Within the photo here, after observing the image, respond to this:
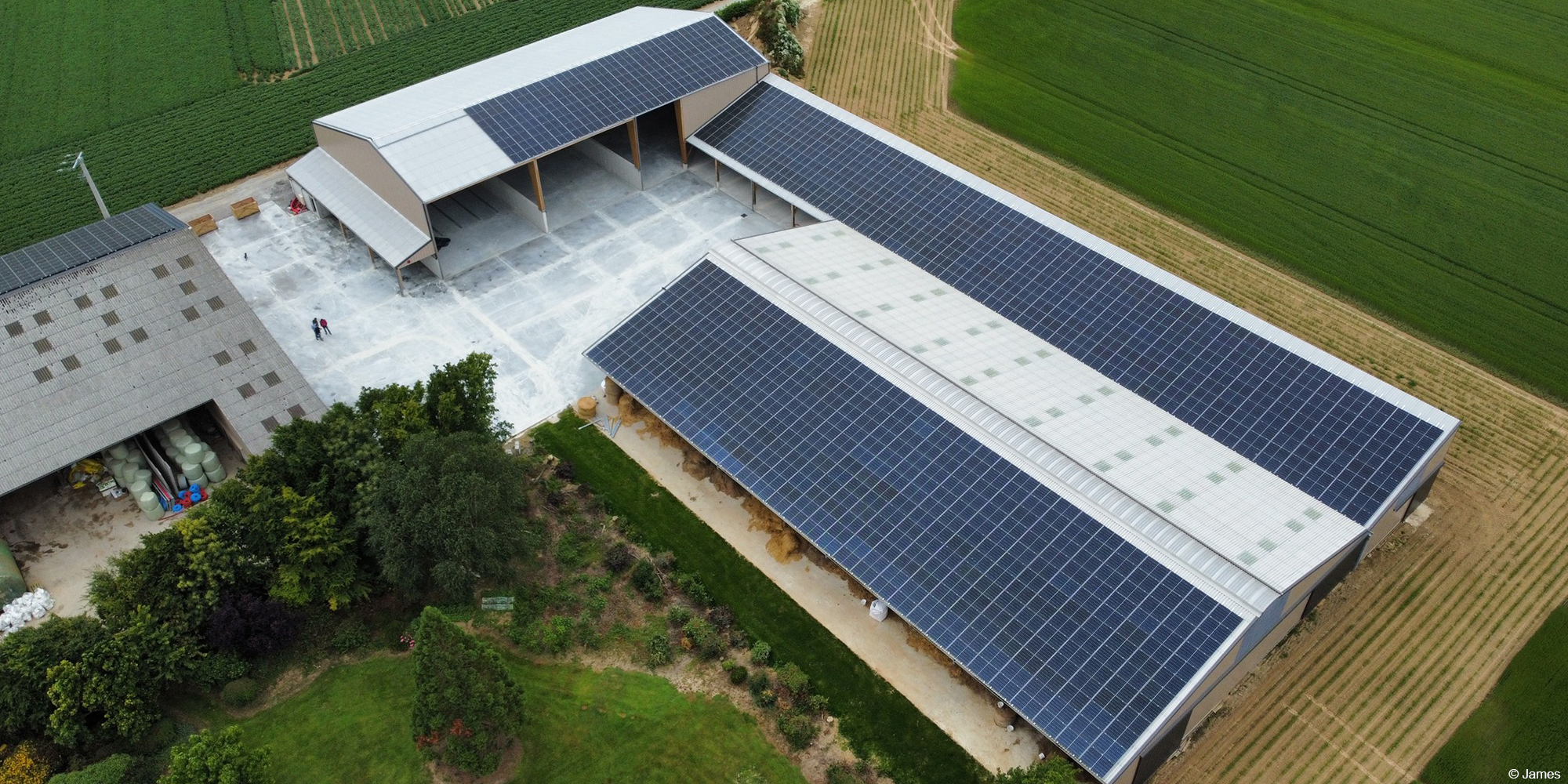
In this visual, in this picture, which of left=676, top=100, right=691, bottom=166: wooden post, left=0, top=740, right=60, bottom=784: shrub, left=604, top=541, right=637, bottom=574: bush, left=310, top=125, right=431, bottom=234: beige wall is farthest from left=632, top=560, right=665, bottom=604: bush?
left=676, top=100, right=691, bottom=166: wooden post

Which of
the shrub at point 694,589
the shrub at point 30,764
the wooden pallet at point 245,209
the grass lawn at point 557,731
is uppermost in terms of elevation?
the wooden pallet at point 245,209

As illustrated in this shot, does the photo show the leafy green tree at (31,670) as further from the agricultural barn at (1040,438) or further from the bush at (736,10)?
the bush at (736,10)

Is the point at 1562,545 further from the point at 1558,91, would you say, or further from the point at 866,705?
the point at 1558,91

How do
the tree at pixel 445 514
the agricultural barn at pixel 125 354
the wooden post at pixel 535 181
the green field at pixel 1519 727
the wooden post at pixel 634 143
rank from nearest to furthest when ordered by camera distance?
1. the tree at pixel 445 514
2. the green field at pixel 1519 727
3. the agricultural barn at pixel 125 354
4. the wooden post at pixel 535 181
5. the wooden post at pixel 634 143

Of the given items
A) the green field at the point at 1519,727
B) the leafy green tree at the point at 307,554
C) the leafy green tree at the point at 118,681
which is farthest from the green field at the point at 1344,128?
the leafy green tree at the point at 118,681

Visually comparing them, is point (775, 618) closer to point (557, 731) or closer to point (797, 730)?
point (797, 730)

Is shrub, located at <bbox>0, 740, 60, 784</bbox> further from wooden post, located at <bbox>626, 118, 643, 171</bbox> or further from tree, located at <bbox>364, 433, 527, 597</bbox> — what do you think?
wooden post, located at <bbox>626, 118, 643, 171</bbox>

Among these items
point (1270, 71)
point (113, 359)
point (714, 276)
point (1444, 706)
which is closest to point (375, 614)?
point (113, 359)
